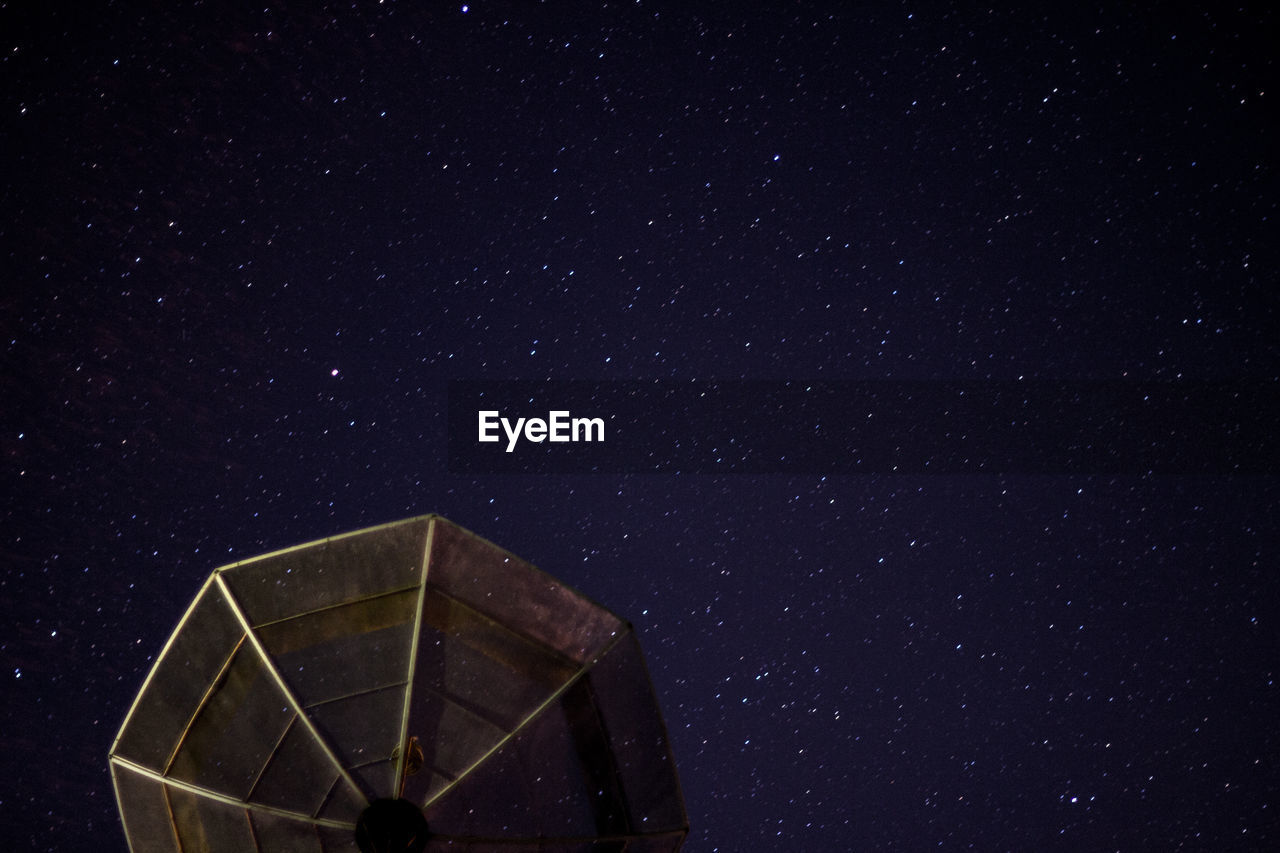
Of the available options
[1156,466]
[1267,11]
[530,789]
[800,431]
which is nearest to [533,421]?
[800,431]

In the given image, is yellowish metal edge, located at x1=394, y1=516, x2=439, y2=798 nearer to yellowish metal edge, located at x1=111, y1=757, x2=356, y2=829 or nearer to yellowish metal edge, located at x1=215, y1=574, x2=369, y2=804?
yellowish metal edge, located at x1=215, y1=574, x2=369, y2=804

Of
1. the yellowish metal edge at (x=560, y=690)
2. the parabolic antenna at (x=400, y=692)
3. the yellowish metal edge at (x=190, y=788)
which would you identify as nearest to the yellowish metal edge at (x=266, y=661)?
the parabolic antenna at (x=400, y=692)

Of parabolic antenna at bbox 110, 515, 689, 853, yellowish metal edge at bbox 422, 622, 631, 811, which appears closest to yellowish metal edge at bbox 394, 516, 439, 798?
parabolic antenna at bbox 110, 515, 689, 853

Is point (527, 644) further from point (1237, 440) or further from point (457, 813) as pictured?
point (1237, 440)

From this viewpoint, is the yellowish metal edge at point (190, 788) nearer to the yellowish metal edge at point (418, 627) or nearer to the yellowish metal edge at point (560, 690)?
the yellowish metal edge at point (418, 627)

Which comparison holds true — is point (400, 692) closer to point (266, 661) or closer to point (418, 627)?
point (418, 627)

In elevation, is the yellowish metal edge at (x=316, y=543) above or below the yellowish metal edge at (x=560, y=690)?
above

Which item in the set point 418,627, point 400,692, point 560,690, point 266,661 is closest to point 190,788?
point 266,661

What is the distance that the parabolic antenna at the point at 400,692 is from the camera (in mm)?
2770

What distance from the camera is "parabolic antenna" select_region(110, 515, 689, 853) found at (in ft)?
9.09

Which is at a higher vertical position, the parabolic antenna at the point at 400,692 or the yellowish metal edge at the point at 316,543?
the yellowish metal edge at the point at 316,543

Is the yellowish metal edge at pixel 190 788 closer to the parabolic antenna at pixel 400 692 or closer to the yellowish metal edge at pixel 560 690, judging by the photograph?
the parabolic antenna at pixel 400 692

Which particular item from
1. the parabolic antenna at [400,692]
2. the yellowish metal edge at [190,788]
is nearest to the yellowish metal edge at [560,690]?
the parabolic antenna at [400,692]

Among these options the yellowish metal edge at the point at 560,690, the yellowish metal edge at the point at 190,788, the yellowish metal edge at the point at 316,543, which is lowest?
the yellowish metal edge at the point at 190,788
